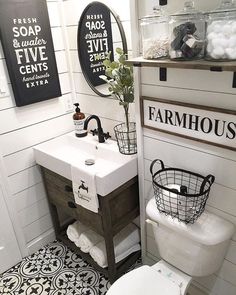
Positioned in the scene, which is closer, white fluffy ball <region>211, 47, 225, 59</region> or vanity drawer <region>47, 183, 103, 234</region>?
white fluffy ball <region>211, 47, 225, 59</region>

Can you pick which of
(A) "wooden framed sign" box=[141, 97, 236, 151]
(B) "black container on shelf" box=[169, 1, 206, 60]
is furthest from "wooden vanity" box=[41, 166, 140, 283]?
(B) "black container on shelf" box=[169, 1, 206, 60]

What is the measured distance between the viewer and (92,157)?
71.9 inches

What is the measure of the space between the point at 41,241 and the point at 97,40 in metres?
1.59

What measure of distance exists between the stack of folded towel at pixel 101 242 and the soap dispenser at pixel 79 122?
2.25 ft

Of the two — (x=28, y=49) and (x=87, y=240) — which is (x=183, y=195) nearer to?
(x=87, y=240)

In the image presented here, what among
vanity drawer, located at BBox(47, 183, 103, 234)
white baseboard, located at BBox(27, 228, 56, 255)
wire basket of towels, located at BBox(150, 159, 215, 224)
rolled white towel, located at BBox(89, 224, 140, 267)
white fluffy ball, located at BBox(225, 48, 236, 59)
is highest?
white fluffy ball, located at BBox(225, 48, 236, 59)

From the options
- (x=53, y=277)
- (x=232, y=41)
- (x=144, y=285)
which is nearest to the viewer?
(x=232, y=41)

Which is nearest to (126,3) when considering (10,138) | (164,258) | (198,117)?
(198,117)

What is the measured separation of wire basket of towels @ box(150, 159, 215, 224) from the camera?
4.09 feet

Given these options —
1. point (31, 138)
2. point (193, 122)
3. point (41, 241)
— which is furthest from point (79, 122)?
point (41, 241)

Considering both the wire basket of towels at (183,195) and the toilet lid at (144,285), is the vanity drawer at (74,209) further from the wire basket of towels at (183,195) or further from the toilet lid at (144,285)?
the wire basket of towels at (183,195)

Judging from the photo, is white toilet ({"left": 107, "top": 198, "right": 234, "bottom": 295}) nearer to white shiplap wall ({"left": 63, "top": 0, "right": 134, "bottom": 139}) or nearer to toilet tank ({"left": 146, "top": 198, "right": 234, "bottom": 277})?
toilet tank ({"left": 146, "top": 198, "right": 234, "bottom": 277})

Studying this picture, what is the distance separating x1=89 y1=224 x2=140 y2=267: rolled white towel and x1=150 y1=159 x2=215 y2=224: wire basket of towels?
63 cm

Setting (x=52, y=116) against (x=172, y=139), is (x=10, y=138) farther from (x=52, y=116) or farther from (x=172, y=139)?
(x=172, y=139)
